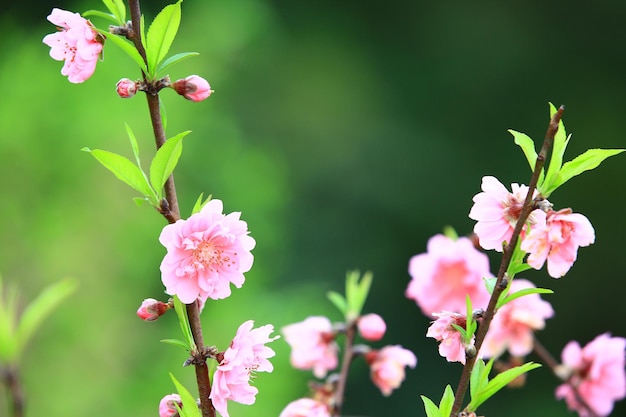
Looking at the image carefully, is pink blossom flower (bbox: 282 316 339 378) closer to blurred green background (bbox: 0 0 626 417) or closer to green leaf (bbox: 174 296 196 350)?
green leaf (bbox: 174 296 196 350)

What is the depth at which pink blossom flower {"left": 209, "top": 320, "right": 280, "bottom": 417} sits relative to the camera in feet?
2.04

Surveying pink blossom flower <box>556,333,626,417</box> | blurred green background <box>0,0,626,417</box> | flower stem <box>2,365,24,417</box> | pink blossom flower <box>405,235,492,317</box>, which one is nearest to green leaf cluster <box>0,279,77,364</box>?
flower stem <box>2,365,24,417</box>

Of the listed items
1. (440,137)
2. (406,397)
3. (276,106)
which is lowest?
(406,397)

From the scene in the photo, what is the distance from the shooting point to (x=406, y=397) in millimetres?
5047

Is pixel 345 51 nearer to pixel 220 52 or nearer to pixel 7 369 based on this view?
pixel 220 52

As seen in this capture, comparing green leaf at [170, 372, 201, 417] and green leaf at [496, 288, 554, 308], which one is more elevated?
green leaf at [496, 288, 554, 308]

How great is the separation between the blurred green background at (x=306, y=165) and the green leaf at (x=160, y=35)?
2.61 metres

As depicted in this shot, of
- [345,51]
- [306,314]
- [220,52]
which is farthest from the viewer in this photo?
[345,51]

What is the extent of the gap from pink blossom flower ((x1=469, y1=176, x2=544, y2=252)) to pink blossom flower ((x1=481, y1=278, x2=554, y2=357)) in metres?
0.41

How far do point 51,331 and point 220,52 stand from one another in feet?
5.18

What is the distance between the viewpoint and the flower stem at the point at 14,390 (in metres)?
0.68

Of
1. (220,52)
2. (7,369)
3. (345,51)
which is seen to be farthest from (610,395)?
(345,51)

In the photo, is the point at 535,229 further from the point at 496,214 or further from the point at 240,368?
the point at 240,368

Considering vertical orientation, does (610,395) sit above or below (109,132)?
below
